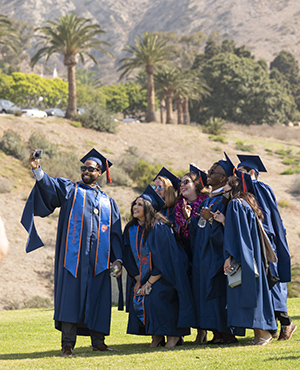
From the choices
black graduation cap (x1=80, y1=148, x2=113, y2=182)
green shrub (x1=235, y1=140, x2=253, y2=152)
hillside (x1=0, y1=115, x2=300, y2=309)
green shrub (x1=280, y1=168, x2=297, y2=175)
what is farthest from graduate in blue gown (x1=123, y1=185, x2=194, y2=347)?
green shrub (x1=235, y1=140, x2=253, y2=152)

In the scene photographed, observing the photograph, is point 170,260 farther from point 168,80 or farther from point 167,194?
point 168,80

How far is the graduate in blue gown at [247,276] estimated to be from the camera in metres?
6.73

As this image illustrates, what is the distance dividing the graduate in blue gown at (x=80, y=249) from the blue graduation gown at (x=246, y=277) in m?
1.52

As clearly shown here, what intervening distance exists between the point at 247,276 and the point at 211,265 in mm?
656

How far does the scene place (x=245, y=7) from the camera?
172 meters

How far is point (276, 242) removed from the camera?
7602mm

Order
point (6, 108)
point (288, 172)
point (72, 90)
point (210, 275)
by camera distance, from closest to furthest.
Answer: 1. point (210, 275)
2. point (288, 172)
3. point (72, 90)
4. point (6, 108)

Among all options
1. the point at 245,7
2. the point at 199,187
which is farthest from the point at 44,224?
the point at 245,7

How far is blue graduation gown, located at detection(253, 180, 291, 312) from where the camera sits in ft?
24.3

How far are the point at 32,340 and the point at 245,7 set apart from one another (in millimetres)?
175553

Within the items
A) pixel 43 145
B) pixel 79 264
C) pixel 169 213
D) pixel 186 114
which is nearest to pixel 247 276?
pixel 169 213

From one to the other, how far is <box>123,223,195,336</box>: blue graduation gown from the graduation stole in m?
0.56

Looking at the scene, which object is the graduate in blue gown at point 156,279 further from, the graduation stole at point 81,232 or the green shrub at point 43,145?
the green shrub at point 43,145

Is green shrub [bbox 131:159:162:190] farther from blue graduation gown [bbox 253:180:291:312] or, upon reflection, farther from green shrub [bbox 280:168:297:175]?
blue graduation gown [bbox 253:180:291:312]
